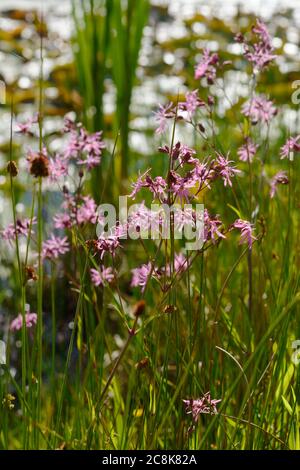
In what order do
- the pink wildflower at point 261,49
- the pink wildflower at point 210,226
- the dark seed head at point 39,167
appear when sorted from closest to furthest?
the dark seed head at point 39,167 → the pink wildflower at point 210,226 → the pink wildflower at point 261,49

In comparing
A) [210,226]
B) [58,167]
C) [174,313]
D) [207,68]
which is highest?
[207,68]

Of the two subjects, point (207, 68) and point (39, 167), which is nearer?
point (39, 167)

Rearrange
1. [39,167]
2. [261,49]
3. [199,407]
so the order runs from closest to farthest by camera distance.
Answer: [39,167] → [199,407] → [261,49]

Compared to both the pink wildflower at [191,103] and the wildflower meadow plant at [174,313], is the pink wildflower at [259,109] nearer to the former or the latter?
the wildflower meadow plant at [174,313]

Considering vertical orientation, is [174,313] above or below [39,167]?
below

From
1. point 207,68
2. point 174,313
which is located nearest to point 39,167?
point 174,313

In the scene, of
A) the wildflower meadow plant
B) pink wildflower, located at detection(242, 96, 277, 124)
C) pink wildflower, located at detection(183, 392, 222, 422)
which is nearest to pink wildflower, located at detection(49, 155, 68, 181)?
the wildflower meadow plant

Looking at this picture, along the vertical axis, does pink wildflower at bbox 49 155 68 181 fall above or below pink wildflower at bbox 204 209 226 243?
above

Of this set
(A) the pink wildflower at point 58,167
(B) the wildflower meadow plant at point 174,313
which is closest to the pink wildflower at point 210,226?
(B) the wildflower meadow plant at point 174,313

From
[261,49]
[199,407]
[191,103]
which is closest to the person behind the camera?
[199,407]

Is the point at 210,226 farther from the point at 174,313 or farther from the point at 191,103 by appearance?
the point at 191,103

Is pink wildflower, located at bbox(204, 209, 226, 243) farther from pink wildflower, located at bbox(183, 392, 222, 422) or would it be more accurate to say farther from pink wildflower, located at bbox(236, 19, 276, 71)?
pink wildflower, located at bbox(236, 19, 276, 71)

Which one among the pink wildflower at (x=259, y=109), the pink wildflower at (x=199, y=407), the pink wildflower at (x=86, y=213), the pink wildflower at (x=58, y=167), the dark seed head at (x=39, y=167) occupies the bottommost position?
the pink wildflower at (x=199, y=407)
